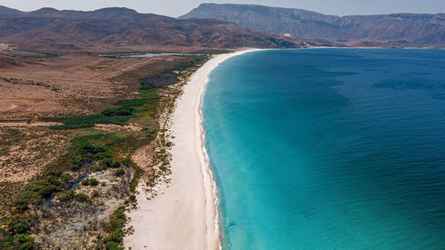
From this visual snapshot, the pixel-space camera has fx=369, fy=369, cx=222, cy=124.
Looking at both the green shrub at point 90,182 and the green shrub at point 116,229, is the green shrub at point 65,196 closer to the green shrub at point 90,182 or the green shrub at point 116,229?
the green shrub at point 90,182

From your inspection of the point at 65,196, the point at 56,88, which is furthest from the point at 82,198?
the point at 56,88

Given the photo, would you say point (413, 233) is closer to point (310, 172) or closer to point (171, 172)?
point (310, 172)

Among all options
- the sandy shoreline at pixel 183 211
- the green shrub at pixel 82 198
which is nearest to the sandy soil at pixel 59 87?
the sandy shoreline at pixel 183 211

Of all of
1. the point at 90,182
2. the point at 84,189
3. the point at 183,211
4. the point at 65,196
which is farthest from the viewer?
the point at 90,182

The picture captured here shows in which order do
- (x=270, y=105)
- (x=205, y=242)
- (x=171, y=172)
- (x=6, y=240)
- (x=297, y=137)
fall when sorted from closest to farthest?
(x=6, y=240) < (x=205, y=242) < (x=171, y=172) < (x=297, y=137) < (x=270, y=105)

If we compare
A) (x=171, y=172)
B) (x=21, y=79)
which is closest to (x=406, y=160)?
(x=171, y=172)

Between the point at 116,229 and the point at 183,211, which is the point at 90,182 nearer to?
the point at 116,229
